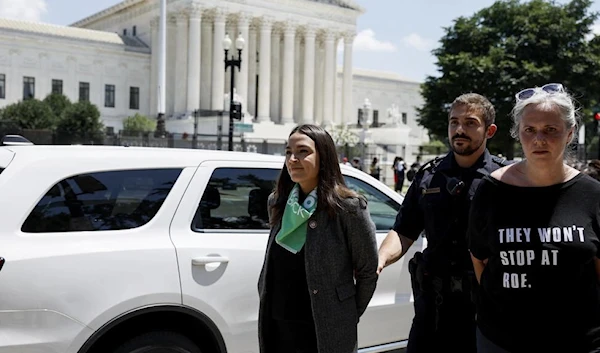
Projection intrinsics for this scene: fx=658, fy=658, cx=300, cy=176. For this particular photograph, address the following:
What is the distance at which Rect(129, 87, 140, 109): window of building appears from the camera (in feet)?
241

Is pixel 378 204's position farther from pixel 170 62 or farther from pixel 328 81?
pixel 328 81

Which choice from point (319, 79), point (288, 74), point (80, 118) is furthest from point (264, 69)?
point (80, 118)

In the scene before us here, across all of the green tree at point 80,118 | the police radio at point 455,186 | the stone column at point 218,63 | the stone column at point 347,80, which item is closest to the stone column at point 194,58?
the stone column at point 218,63

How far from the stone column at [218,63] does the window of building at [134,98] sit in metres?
10.5

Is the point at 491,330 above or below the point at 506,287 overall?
below

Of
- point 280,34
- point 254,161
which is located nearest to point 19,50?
point 280,34

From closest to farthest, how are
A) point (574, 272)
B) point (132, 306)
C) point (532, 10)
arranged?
point (574, 272), point (132, 306), point (532, 10)

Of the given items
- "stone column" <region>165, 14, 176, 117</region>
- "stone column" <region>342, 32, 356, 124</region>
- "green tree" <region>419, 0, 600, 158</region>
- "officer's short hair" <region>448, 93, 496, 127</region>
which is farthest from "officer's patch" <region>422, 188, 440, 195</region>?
"stone column" <region>342, 32, 356, 124</region>

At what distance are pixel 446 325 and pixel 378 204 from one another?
1849mm

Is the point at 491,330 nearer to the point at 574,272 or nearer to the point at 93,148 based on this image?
the point at 574,272

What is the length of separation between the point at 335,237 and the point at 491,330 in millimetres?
853

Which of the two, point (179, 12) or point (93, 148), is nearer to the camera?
point (93, 148)

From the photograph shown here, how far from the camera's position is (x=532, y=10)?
46.5m

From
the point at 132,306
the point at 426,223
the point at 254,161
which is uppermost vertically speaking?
the point at 254,161
